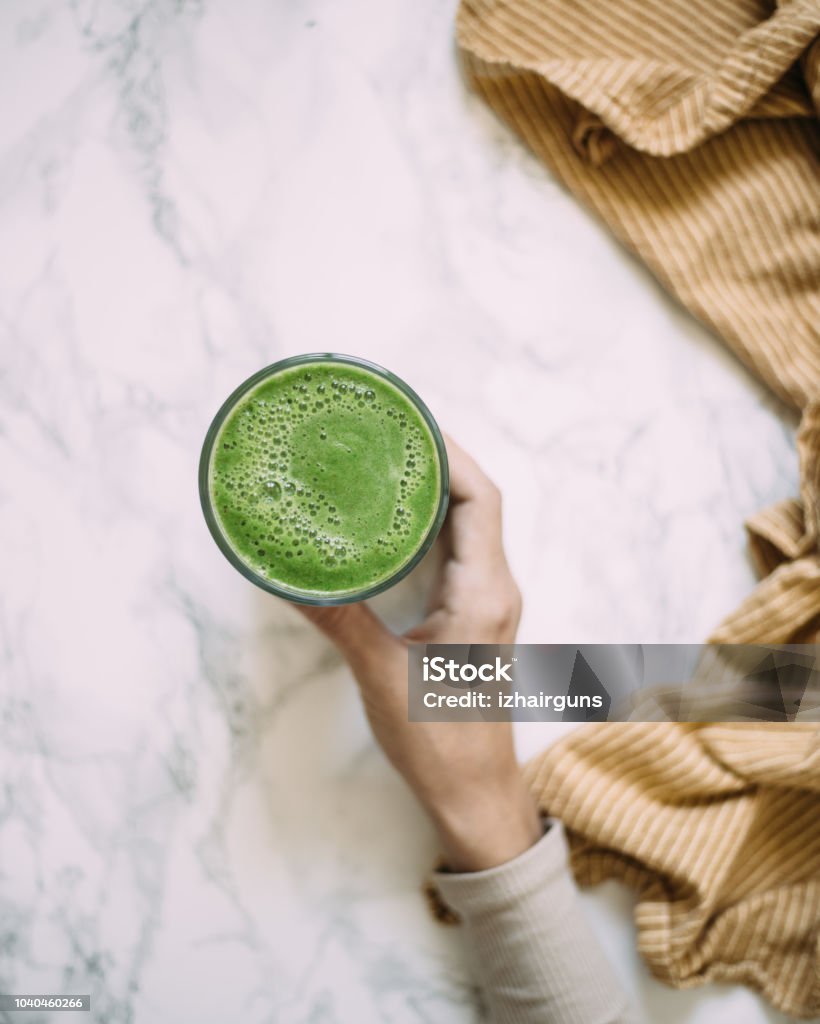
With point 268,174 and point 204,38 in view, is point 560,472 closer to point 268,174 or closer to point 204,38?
point 268,174

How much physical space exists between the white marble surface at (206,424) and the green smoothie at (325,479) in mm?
189

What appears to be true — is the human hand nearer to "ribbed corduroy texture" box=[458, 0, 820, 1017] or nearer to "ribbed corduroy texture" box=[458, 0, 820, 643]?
"ribbed corduroy texture" box=[458, 0, 820, 1017]

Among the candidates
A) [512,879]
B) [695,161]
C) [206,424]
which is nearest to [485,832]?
[512,879]

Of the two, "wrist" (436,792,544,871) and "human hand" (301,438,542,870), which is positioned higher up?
"human hand" (301,438,542,870)

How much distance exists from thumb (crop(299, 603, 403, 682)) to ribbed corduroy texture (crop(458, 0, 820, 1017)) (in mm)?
215

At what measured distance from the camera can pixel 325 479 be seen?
791mm

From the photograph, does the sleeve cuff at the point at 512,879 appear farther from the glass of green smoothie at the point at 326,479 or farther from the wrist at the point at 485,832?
the glass of green smoothie at the point at 326,479

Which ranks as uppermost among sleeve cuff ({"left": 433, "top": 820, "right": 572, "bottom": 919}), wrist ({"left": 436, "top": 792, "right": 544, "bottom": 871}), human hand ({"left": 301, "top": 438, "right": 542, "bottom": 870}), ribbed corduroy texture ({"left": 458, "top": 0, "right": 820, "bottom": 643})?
ribbed corduroy texture ({"left": 458, "top": 0, "right": 820, "bottom": 643})

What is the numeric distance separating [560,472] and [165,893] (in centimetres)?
61

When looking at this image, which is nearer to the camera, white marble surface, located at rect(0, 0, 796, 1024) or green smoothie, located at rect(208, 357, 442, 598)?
green smoothie, located at rect(208, 357, 442, 598)

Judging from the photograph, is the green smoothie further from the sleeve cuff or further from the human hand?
the sleeve cuff

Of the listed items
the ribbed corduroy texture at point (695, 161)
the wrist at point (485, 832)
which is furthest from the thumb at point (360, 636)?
the ribbed corduroy texture at point (695, 161)

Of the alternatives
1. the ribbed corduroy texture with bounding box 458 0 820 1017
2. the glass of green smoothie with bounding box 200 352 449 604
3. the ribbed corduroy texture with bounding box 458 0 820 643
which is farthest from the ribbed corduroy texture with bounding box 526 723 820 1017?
the glass of green smoothie with bounding box 200 352 449 604

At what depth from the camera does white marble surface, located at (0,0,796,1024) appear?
96 centimetres
